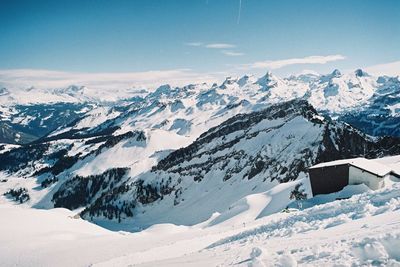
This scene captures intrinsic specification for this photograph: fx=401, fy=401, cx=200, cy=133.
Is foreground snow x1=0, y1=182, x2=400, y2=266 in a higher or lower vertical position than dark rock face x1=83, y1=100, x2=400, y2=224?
higher

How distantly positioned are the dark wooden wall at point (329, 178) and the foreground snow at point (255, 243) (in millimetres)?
4512

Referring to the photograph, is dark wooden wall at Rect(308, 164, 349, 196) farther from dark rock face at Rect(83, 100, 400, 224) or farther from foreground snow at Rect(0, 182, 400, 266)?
dark rock face at Rect(83, 100, 400, 224)

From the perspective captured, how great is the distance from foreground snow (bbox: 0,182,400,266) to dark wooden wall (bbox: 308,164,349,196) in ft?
14.8

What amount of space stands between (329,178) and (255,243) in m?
30.8

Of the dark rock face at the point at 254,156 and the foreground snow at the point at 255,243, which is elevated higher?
the foreground snow at the point at 255,243

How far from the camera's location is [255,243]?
21.4 metres

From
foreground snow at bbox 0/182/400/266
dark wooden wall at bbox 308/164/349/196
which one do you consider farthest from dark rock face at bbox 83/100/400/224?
foreground snow at bbox 0/182/400/266

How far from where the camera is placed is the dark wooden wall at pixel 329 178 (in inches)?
1882

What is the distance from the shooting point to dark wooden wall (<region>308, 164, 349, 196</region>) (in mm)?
47797

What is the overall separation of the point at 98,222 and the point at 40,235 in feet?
339

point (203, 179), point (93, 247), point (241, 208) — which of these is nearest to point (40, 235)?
point (93, 247)

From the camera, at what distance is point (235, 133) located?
7269 inches

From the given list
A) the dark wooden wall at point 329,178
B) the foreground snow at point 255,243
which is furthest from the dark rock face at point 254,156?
the foreground snow at point 255,243

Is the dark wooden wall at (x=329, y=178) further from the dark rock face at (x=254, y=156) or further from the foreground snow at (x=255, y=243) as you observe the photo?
the dark rock face at (x=254, y=156)
